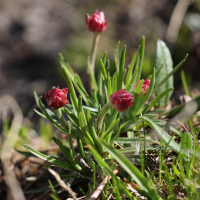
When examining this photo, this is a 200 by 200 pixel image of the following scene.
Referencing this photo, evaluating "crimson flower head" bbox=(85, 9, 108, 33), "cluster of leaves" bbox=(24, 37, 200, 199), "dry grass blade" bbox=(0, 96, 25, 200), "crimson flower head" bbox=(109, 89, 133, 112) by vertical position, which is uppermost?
"crimson flower head" bbox=(85, 9, 108, 33)

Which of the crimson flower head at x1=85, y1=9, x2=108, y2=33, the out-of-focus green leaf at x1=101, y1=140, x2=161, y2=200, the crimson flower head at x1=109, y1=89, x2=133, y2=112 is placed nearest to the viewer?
the out-of-focus green leaf at x1=101, y1=140, x2=161, y2=200

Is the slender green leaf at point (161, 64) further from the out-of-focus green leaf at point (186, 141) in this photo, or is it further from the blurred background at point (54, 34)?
the blurred background at point (54, 34)

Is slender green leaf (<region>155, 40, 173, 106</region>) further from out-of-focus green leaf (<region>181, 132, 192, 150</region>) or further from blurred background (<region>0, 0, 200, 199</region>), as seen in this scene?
blurred background (<region>0, 0, 200, 199</region>)

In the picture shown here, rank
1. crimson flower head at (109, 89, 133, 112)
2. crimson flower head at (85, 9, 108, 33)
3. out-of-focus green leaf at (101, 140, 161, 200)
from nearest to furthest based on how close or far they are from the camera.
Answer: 1. out-of-focus green leaf at (101, 140, 161, 200)
2. crimson flower head at (109, 89, 133, 112)
3. crimson flower head at (85, 9, 108, 33)

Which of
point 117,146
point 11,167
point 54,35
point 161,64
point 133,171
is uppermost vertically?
point 54,35

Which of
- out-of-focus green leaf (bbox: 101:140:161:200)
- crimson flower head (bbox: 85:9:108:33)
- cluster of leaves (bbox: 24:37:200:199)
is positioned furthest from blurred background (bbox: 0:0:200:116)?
out-of-focus green leaf (bbox: 101:140:161:200)

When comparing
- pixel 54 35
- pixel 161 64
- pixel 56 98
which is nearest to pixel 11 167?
pixel 56 98

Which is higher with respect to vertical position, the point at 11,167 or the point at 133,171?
the point at 133,171

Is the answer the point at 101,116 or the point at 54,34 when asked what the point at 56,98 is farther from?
the point at 54,34
